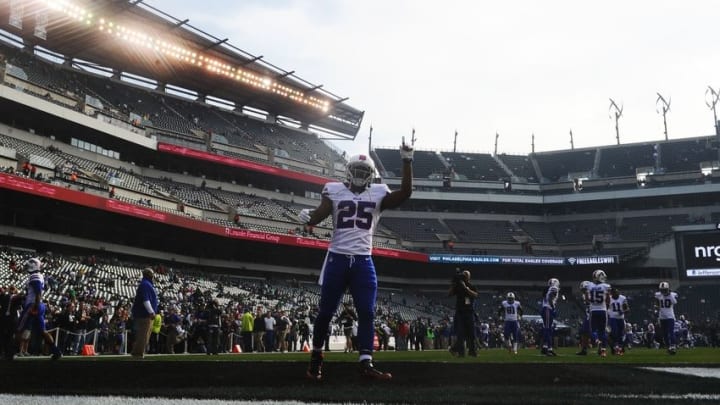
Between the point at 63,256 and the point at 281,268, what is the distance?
17229 mm

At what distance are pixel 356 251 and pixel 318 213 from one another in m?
0.63

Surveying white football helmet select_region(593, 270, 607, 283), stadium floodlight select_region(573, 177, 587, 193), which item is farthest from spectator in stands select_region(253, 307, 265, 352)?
stadium floodlight select_region(573, 177, 587, 193)

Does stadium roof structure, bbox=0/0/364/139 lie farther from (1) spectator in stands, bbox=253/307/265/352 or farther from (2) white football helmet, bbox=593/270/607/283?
(2) white football helmet, bbox=593/270/607/283

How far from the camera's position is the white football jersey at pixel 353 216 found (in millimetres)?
6359

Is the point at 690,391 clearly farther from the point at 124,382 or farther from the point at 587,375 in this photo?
the point at 124,382

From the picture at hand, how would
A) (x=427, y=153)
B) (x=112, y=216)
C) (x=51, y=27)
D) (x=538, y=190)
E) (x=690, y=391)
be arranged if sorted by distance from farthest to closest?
(x=427, y=153) → (x=538, y=190) → (x=51, y=27) → (x=112, y=216) → (x=690, y=391)

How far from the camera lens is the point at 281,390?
5.20m

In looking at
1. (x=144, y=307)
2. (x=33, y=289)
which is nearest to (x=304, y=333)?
(x=144, y=307)

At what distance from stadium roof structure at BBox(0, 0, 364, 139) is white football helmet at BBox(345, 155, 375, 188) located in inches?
1435

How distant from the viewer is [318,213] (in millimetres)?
6609

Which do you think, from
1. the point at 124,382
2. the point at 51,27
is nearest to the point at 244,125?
the point at 51,27

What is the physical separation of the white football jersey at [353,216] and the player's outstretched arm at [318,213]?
55 millimetres

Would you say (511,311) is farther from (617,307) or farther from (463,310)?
(463,310)

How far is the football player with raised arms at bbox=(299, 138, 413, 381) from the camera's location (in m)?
6.27
